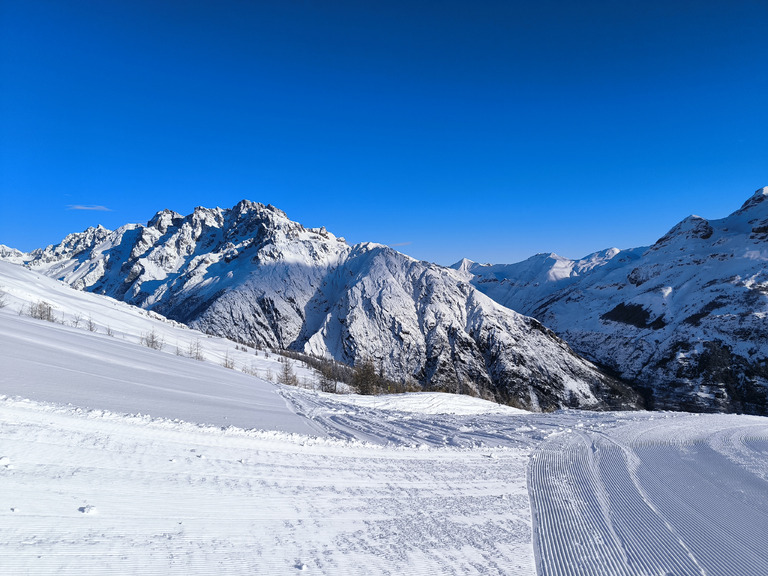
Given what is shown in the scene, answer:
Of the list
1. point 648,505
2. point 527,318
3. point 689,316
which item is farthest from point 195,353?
point 689,316

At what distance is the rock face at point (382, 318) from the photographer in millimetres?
68562

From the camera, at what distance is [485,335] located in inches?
3004

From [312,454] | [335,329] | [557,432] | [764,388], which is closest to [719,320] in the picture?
[764,388]

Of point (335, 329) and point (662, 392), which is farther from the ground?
point (335, 329)

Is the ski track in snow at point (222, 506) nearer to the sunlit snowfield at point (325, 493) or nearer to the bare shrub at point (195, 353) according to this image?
the sunlit snowfield at point (325, 493)

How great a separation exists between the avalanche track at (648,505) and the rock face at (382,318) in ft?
176

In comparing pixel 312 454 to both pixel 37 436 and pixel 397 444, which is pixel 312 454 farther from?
pixel 37 436

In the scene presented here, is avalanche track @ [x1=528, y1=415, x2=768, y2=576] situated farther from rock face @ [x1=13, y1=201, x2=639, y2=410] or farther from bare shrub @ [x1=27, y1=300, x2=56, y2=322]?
rock face @ [x1=13, y1=201, x2=639, y2=410]

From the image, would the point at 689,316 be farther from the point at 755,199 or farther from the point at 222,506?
the point at 222,506

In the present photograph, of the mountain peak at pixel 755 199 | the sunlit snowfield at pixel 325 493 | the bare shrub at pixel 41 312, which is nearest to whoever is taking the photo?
the sunlit snowfield at pixel 325 493

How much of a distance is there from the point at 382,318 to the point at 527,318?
100 ft

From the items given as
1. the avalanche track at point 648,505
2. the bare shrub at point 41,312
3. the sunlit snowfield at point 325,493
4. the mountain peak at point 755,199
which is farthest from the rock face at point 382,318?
A: the mountain peak at point 755,199

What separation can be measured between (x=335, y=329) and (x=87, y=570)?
81.7 metres

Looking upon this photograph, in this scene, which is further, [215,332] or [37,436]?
[215,332]
